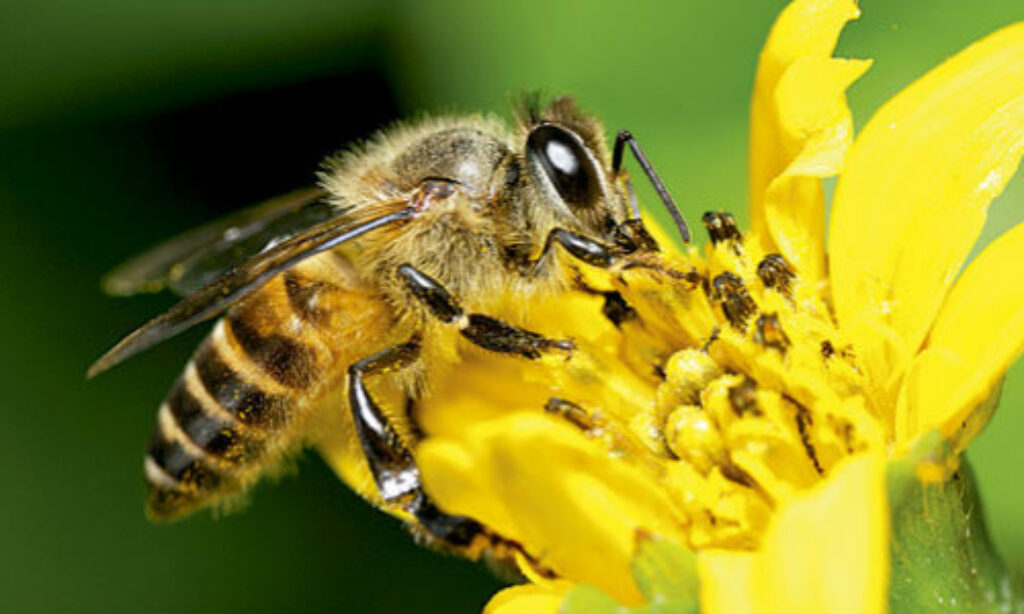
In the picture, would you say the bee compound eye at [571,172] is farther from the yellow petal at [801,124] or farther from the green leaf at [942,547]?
the green leaf at [942,547]

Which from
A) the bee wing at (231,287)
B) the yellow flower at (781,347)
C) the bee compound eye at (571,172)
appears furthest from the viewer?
the bee compound eye at (571,172)

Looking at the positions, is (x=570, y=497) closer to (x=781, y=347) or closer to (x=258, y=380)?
(x=781, y=347)

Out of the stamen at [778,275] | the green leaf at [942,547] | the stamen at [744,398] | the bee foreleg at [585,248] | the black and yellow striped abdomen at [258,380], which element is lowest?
the green leaf at [942,547]

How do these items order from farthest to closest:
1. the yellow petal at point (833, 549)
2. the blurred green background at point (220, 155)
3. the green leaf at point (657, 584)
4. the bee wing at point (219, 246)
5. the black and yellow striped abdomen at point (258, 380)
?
the blurred green background at point (220, 155) < the bee wing at point (219, 246) < the black and yellow striped abdomen at point (258, 380) < the green leaf at point (657, 584) < the yellow petal at point (833, 549)

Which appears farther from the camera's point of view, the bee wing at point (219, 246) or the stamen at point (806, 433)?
the bee wing at point (219, 246)

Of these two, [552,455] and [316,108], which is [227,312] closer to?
[552,455]

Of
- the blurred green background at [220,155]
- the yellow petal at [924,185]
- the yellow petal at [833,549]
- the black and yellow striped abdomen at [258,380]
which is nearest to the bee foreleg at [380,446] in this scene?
the black and yellow striped abdomen at [258,380]
